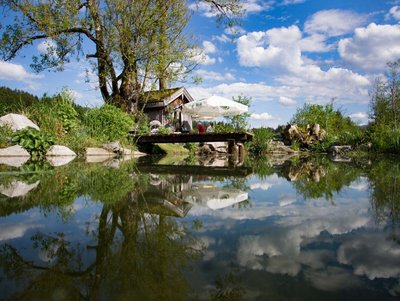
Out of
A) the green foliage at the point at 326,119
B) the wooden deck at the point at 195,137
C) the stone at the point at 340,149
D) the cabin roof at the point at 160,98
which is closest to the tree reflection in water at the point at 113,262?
the wooden deck at the point at 195,137

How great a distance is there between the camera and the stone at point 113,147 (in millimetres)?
14222

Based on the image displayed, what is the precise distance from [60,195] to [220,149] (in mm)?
16766

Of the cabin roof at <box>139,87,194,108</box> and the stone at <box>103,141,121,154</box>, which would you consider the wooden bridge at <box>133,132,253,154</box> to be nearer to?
the stone at <box>103,141,121,154</box>

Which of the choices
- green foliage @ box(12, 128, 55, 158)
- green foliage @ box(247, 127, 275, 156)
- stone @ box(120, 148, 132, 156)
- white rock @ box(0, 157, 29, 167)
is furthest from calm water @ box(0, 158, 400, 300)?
green foliage @ box(247, 127, 275, 156)

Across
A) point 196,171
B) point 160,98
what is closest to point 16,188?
point 196,171

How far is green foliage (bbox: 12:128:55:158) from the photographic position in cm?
1075

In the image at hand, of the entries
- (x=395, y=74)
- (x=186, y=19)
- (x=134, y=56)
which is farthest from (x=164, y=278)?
(x=395, y=74)

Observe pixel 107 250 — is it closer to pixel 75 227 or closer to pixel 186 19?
pixel 75 227

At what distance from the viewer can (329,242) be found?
2223 mm

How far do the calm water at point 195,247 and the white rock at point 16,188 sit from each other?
63 millimetres

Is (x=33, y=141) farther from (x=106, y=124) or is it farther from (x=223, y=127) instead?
(x=223, y=127)

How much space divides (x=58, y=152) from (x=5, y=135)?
205cm

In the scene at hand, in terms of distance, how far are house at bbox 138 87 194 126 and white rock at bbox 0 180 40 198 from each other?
1873cm

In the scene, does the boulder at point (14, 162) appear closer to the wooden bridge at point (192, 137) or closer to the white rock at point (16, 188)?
the white rock at point (16, 188)
